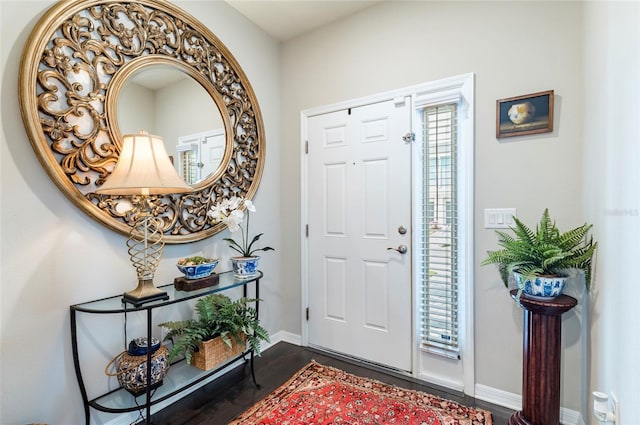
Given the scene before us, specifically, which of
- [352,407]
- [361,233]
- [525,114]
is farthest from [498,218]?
[352,407]

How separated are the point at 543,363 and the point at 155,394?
2.13 meters

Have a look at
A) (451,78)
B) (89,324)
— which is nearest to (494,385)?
(451,78)

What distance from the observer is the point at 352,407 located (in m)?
1.88

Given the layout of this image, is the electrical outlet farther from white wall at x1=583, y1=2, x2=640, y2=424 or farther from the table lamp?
the table lamp

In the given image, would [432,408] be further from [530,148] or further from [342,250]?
[530,148]

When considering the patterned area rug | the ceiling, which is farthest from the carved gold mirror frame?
the patterned area rug

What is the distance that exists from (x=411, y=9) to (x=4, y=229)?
2795 millimetres

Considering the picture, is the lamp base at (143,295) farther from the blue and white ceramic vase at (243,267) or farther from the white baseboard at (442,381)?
the white baseboard at (442,381)

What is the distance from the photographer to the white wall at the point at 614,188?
0.97 meters

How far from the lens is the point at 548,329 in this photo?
1559 millimetres

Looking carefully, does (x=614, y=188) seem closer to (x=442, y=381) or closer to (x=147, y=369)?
(x=442, y=381)

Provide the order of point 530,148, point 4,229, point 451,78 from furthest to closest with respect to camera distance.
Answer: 1. point 451,78
2. point 530,148
3. point 4,229

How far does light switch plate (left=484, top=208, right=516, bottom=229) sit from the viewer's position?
191cm

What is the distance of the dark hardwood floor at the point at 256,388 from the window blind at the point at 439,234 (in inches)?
13.1
